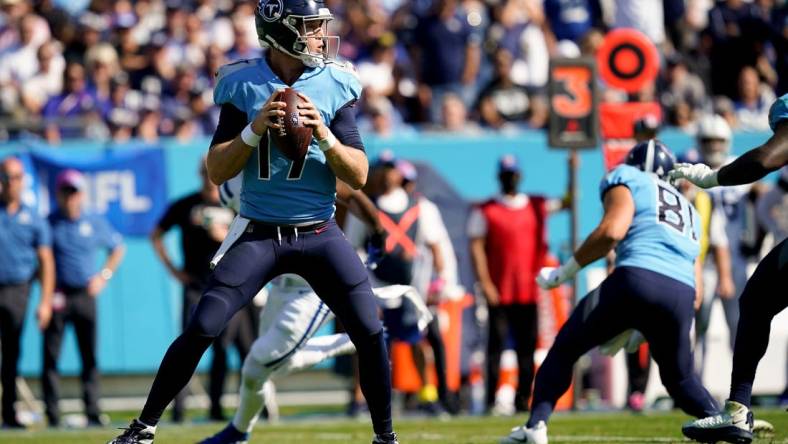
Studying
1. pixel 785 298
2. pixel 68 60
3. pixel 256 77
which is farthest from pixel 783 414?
pixel 68 60

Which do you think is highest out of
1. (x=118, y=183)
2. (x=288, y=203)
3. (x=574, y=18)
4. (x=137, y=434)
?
(x=574, y=18)

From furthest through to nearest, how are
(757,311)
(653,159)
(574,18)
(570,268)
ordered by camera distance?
(574,18) → (653,159) → (570,268) → (757,311)

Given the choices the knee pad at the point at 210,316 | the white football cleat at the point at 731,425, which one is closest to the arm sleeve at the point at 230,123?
the knee pad at the point at 210,316

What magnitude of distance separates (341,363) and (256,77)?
6537 millimetres

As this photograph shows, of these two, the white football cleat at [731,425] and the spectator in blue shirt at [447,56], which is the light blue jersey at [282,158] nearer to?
the white football cleat at [731,425]

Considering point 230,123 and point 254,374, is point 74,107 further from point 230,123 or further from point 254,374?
point 230,123

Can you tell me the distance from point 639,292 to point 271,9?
95.7 inches

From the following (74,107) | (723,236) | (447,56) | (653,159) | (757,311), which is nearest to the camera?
(757,311)

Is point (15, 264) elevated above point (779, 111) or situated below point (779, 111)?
below

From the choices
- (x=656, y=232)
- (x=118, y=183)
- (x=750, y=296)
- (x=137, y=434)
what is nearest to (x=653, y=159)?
(x=656, y=232)

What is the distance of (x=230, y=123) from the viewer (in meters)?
6.46

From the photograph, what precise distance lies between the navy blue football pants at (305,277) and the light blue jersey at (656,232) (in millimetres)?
1748

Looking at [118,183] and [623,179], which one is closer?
[623,179]

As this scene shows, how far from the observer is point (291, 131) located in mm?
6172
